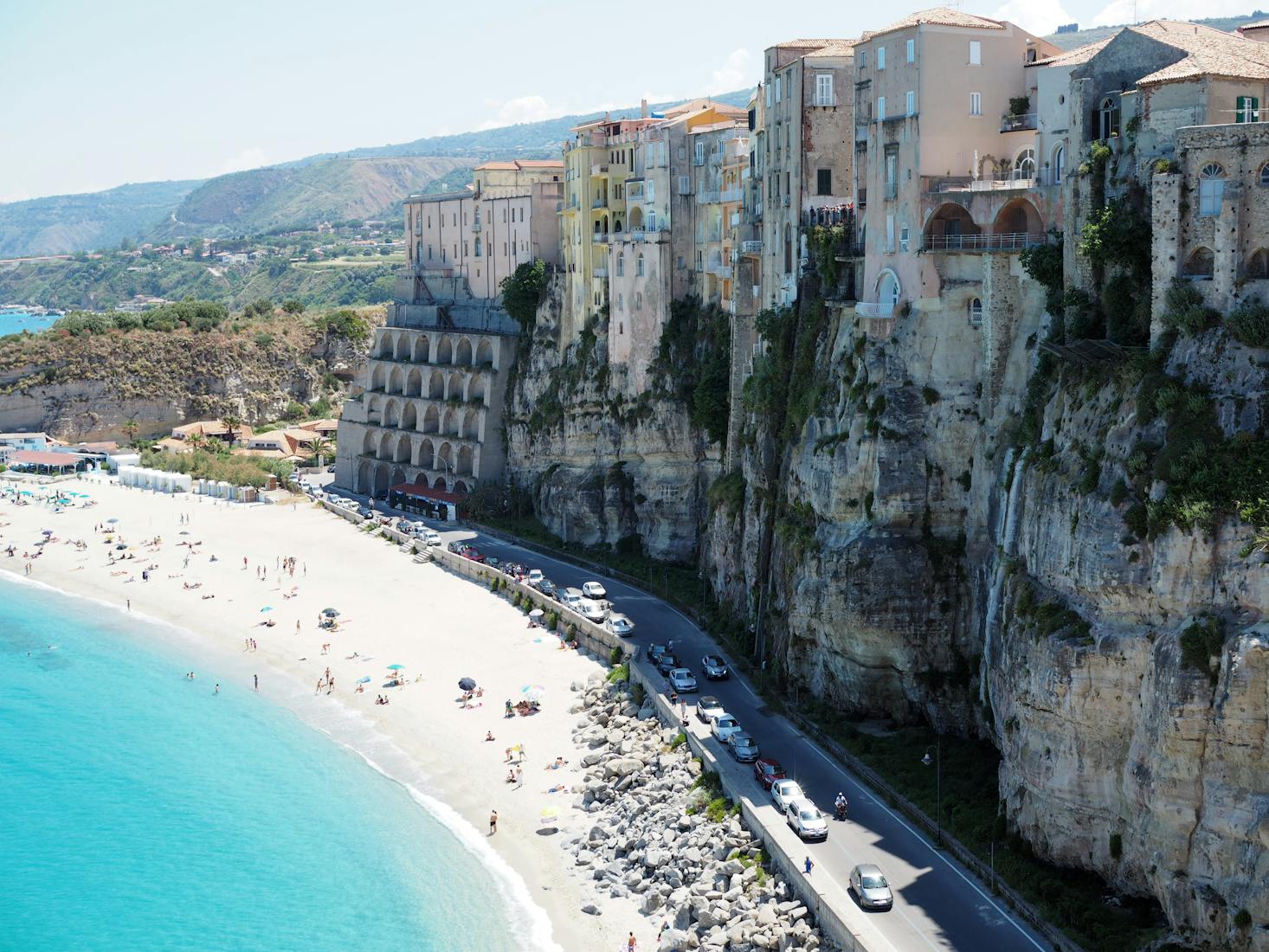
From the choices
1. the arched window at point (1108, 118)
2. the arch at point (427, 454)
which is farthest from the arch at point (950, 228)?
the arch at point (427, 454)

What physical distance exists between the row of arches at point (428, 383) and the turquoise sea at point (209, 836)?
97.0 ft

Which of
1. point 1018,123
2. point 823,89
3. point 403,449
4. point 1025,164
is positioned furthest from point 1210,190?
point 403,449

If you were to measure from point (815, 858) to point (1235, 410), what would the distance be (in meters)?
15.7

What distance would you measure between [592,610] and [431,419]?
121 ft

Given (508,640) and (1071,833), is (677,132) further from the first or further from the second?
(1071,833)

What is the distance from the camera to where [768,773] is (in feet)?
148

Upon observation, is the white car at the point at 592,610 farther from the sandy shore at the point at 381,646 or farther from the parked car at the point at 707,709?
the parked car at the point at 707,709

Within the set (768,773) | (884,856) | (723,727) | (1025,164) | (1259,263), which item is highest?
(1025,164)

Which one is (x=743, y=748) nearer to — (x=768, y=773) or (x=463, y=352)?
(x=768, y=773)

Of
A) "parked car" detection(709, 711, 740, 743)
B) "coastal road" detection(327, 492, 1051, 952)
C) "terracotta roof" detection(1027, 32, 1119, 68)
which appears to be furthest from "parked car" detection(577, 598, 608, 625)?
"terracotta roof" detection(1027, 32, 1119, 68)

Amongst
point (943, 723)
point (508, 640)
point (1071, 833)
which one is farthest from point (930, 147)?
point (508, 640)

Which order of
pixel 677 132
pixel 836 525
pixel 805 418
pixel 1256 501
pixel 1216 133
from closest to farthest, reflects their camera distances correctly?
pixel 1256 501
pixel 1216 133
pixel 836 525
pixel 805 418
pixel 677 132

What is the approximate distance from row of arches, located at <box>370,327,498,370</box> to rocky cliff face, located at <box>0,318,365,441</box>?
29.6 metres

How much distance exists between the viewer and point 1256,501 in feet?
108
